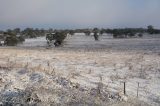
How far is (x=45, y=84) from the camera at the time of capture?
50.8 ft

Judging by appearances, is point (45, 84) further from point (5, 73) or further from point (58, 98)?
point (5, 73)

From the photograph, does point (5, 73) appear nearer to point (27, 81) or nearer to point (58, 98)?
point (27, 81)

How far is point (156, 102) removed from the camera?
15148mm

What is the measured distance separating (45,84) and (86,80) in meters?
3.60

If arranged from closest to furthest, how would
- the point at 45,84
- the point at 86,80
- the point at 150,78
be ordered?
the point at 45,84, the point at 86,80, the point at 150,78

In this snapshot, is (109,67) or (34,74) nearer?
(34,74)

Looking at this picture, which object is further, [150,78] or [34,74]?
[150,78]

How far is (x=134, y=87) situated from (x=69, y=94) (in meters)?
4.49

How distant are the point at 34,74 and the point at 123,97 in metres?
4.34

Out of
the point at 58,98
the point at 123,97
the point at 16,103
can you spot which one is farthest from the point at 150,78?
the point at 16,103

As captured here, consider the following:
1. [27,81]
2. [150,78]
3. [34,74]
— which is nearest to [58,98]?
[27,81]

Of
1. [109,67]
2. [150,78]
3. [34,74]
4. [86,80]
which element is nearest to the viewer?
[34,74]

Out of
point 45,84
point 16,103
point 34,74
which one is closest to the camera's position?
point 16,103

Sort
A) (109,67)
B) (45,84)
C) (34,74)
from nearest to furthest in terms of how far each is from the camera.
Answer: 1. (45,84)
2. (34,74)
3. (109,67)
